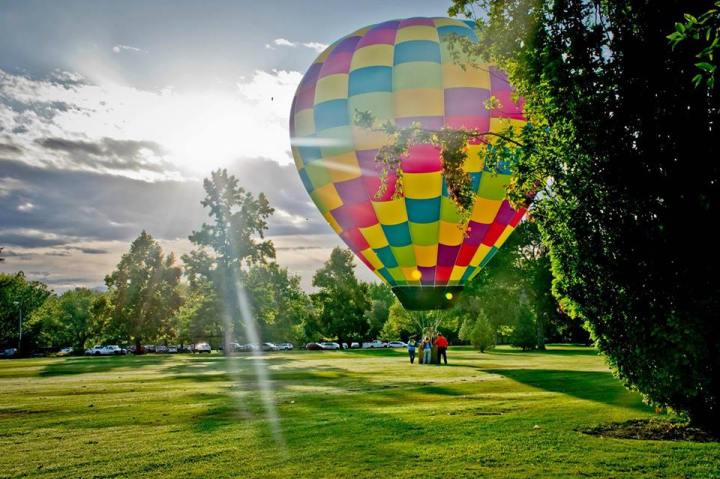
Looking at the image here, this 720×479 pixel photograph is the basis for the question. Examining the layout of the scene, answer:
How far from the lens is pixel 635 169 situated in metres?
9.93

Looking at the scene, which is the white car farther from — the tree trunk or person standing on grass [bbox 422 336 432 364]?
person standing on grass [bbox 422 336 432 364]

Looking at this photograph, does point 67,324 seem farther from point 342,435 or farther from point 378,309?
point 342,435

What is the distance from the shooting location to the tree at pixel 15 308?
82.3 metres

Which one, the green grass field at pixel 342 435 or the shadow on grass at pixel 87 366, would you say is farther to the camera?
the shadow on grass at pixel 87 366

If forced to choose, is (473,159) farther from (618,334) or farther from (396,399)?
(618,334)

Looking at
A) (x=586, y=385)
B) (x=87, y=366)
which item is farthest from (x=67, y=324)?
(x=586, y=385)

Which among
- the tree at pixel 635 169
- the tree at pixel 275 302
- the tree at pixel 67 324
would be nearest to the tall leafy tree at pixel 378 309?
the tree at pixel 275 302

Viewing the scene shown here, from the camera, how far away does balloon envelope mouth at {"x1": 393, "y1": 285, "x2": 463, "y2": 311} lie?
885 inches

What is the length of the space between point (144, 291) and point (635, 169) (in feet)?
227

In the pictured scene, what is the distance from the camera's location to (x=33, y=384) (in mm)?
23484

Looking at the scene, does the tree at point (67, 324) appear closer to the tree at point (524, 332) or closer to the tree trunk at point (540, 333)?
the tree at point (524, 332)

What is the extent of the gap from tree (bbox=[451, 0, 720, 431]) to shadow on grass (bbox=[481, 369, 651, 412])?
12.5 ft

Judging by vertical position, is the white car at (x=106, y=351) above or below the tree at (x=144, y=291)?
below

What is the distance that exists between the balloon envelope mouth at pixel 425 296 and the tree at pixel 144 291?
55084mm
